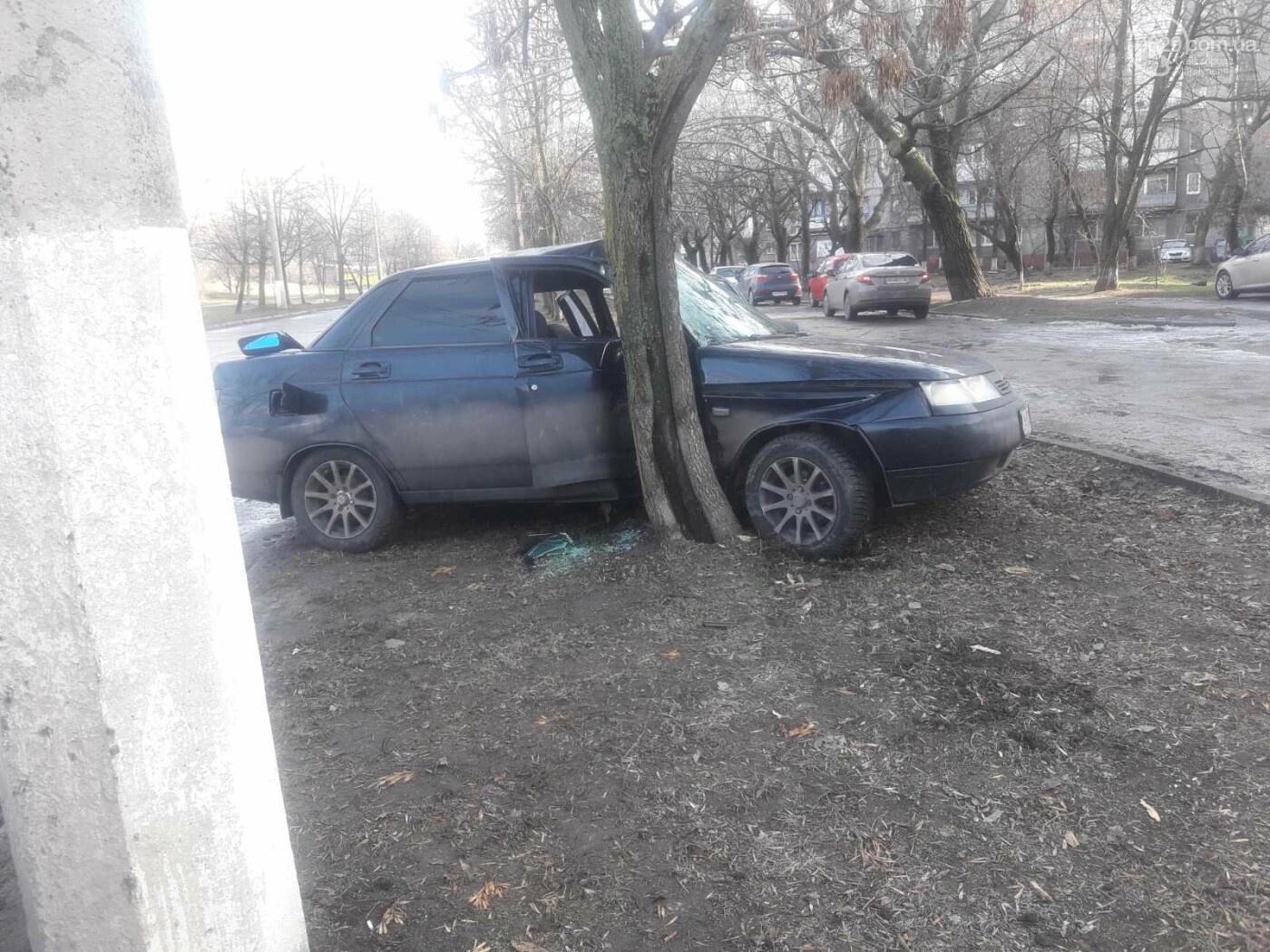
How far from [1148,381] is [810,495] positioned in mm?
7632

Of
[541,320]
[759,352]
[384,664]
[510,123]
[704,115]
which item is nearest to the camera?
[384,664]

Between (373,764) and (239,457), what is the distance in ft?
10.8

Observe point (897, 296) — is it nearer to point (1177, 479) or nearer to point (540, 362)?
point (1177, 479)

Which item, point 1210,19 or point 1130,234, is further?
point 1130,234

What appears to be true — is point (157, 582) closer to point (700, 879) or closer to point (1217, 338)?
point (700, 879)

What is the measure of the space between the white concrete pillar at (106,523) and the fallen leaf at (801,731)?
6.46 ft

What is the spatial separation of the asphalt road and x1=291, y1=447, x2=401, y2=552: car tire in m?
1.95

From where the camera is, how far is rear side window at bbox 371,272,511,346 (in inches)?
239

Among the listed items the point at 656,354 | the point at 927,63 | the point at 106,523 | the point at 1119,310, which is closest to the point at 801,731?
the point at 106,523

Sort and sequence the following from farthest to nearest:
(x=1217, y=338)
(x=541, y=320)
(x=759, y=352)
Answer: (x=1217, y=338) < (x=541, y=320) < (x=759, y=352)

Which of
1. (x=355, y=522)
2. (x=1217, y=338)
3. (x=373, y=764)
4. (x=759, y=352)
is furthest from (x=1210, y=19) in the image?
(x=373, y=764)

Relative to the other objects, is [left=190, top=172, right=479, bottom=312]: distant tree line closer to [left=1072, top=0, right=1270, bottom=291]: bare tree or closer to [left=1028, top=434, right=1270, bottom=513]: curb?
[left=1072, top=0, right=1270, bottom=291]: bare tree

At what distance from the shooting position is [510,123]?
21047mm

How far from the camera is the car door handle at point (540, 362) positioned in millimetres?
5848
